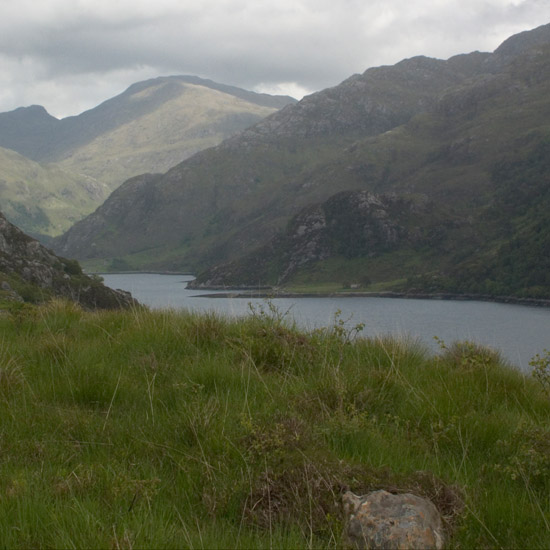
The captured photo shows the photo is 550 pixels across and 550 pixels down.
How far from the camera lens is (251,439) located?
5.61m

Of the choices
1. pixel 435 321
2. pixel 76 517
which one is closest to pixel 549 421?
pixel 76 517

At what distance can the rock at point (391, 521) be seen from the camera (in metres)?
4.21

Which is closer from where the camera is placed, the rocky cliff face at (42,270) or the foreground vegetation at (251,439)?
the foreground vegetation at (251,439)

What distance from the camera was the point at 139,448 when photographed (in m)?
5.82

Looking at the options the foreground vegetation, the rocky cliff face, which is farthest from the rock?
the rocky cliff face

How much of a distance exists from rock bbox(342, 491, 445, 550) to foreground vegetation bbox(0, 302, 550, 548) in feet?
0.57

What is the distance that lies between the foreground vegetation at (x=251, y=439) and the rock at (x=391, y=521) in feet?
0.57

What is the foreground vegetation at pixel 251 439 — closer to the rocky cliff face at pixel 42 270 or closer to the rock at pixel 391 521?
the rock at pixel 391 521

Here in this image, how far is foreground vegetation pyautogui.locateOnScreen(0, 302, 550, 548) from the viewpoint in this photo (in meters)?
4.53

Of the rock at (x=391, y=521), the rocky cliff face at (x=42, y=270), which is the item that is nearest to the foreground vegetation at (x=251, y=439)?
the rock at (x=391, y=521)

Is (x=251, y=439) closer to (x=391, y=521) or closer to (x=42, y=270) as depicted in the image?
(x=391, y=521)

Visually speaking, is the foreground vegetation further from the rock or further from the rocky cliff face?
the rocky cliff face

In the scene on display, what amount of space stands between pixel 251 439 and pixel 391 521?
1696 millimetres

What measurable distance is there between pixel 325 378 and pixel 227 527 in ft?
9.90
